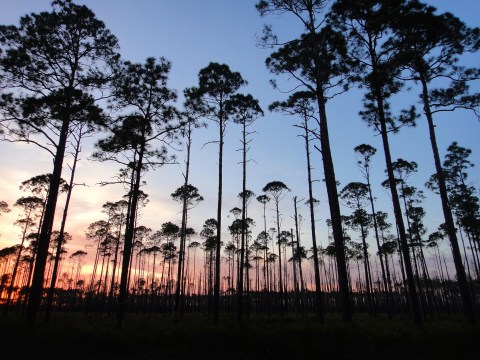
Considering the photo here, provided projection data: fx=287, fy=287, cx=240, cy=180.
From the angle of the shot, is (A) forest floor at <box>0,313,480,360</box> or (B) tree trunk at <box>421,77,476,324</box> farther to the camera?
(B) tree trunk at <box>421,77,476,324</box>

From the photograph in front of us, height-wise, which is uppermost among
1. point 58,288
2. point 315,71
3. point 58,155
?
point 315,71

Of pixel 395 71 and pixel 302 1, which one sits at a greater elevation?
pixel 302 1

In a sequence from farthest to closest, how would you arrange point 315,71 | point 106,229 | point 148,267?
point 148,267 → point 106,229 → point 315,71

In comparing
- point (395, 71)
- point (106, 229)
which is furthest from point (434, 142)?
point (106, 229)

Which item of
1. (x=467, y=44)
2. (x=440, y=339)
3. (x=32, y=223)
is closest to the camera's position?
(x=440, y=339)

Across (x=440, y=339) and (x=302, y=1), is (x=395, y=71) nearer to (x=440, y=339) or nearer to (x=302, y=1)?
(x=302, y=1)

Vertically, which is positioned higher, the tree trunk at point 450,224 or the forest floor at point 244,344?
the tree trunk at point 450,224

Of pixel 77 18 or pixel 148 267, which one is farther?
pixel 148 267

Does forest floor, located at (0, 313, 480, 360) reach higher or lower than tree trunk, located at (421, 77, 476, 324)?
lower

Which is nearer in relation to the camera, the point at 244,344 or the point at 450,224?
the point at 244,344

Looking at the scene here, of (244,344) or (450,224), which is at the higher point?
(450,224)

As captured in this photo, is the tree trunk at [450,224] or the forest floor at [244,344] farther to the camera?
the tree trunk at [450,224]

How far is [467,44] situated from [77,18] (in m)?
17.5

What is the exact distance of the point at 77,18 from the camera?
12438mm
